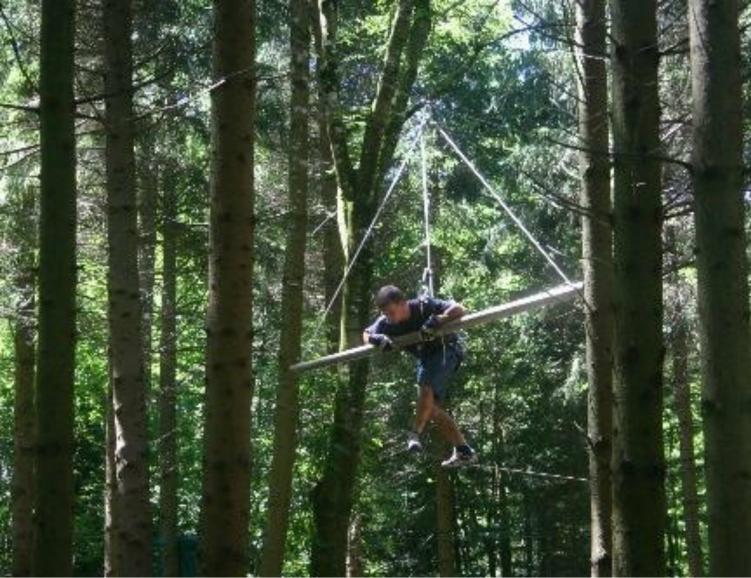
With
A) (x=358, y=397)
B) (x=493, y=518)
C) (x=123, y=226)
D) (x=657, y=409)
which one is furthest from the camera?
(x=493, y=518)

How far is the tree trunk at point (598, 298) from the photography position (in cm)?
712

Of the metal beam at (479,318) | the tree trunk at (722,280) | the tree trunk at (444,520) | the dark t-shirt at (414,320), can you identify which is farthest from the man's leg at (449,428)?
the tree trunk at (444,520)

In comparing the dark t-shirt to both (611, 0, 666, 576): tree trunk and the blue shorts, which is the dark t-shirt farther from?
(611, 0, 666, 576): tree trunk

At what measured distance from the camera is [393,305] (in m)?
8.32

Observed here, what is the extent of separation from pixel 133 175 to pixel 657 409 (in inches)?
241

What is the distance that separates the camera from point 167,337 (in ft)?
56.3

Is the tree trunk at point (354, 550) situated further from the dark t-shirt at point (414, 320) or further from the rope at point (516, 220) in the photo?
the rope at point (516, 220)

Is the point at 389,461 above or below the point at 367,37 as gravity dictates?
below

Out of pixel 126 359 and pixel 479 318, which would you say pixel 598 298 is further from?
pixel 126 359

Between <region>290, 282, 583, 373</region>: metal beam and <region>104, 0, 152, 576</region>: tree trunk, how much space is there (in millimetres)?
1749

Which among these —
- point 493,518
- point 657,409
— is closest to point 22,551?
point 657,409

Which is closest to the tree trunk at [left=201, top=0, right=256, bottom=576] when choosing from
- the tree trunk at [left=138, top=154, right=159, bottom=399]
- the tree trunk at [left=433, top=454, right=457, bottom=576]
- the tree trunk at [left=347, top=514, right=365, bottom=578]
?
the tree trunk at [left=138, top=154, right=159, bottom=399]

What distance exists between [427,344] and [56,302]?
4092 mm

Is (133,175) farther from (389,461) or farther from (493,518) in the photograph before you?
(493,518)
